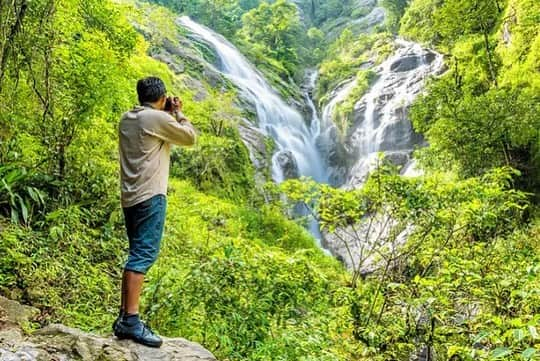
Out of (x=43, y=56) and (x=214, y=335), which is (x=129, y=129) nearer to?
(x=214, y=335)

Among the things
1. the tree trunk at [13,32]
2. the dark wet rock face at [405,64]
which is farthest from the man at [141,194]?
the dark wet rock face at [405,64]

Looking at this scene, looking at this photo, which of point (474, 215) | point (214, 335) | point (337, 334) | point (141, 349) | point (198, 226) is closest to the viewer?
point (141, 349)

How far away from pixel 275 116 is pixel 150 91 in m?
16.6

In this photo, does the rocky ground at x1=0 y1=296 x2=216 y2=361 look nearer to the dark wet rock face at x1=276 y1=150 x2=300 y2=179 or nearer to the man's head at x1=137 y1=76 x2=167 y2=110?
the man's head at x1=137 y1=76 x2=167 y2=110

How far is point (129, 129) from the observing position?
2.88 metres

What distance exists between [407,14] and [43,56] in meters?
22.3

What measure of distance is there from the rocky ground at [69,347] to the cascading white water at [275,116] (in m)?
12.7

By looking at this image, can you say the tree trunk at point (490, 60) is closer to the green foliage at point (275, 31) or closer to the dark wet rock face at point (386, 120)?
the dark wet rock face at point (386, 120)

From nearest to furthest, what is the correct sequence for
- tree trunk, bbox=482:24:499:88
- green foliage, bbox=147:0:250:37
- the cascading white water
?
1. tree trunk, bbox=482:24:499:88
2. the cascading white water
3. green foliage, bbox=147:0:250:37

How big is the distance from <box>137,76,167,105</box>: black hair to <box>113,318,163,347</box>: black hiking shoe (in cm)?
142

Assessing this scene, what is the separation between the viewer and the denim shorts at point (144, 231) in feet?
9.23

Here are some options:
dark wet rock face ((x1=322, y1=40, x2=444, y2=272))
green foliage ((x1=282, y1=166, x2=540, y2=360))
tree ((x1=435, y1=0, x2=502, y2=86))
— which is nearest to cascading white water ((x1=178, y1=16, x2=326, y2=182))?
dark wet rock face ((x1=322, y1=40, x2=444, y2=272))

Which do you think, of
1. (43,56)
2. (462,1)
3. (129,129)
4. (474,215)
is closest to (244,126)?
(462,1)

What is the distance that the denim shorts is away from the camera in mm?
2812
